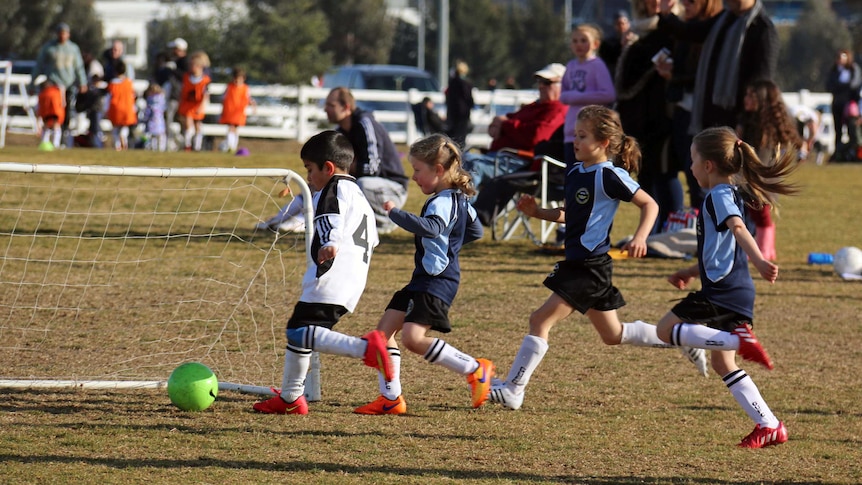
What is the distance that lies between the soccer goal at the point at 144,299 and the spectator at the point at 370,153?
909mm

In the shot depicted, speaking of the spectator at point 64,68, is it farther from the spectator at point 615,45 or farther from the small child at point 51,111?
the spectator at point 615,45

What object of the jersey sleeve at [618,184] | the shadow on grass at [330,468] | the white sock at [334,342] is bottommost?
the shadow on grass at [330,468]

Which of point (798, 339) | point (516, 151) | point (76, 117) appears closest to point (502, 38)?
point (76, 117)

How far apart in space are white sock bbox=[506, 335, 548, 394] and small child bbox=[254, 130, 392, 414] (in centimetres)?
72

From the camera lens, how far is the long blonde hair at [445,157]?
18.1 ft

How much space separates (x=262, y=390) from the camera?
5824 millimetres

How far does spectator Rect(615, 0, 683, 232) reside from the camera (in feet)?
35.7

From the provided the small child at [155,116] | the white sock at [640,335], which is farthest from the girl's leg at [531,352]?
the small child at [155,116]

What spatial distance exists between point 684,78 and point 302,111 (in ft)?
51.1

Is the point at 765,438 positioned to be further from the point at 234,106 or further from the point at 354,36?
the point at 354,36

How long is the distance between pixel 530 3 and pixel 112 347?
171ft

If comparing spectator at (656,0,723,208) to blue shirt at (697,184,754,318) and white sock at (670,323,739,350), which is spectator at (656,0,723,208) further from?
white sock at (670,323,739,350)

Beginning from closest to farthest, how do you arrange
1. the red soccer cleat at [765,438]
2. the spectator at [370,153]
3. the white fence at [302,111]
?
1. the red soccer cleat at [765,438]
2. the spectator at [370,153]
3. the white fence at [302,111]

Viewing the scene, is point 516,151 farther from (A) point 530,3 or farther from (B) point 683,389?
(A) point 530,3
